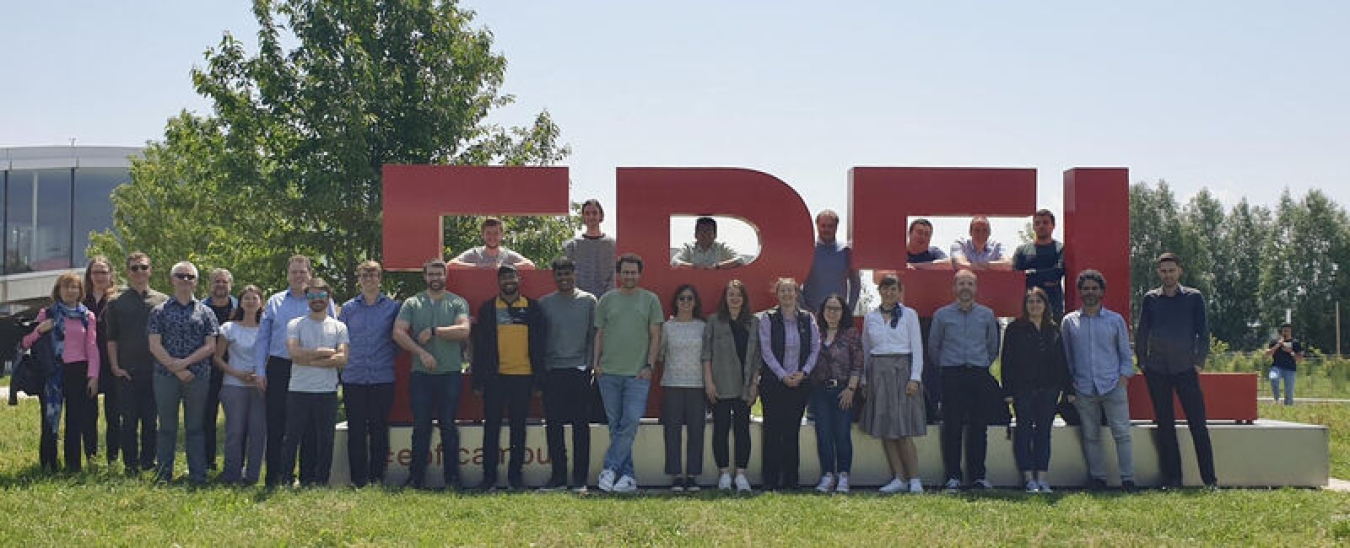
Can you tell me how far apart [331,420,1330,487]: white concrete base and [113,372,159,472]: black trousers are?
2069 mm

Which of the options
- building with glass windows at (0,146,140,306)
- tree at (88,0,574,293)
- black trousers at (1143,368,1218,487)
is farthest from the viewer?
building with glass windows at (0,146,140,306)

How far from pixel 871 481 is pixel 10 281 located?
133 feet

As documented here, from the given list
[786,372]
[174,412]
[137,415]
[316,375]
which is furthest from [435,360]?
[786,372]

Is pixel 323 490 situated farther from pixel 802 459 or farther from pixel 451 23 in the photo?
pixel 451 23

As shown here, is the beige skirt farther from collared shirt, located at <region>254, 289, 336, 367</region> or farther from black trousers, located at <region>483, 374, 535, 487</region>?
collared shirt, located at <region>254, 289, 336, 367</region>

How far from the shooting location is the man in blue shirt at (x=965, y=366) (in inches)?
350

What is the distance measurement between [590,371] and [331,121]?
7.72m

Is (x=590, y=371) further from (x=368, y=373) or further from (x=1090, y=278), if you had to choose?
(x=1090, y=278)

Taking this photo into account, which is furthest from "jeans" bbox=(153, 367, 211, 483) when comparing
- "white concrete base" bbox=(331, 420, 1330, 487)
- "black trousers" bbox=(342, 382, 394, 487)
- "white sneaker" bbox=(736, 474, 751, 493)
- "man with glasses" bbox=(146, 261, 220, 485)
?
"white sneaker" bbox=(736, 474, 751, 493)

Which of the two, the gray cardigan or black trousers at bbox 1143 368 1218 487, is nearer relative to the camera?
the gray cardigan

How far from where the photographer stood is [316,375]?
8375 mm

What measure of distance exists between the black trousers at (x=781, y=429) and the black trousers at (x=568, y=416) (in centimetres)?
155

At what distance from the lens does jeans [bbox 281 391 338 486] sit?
840 cm

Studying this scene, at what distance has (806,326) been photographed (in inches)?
344
